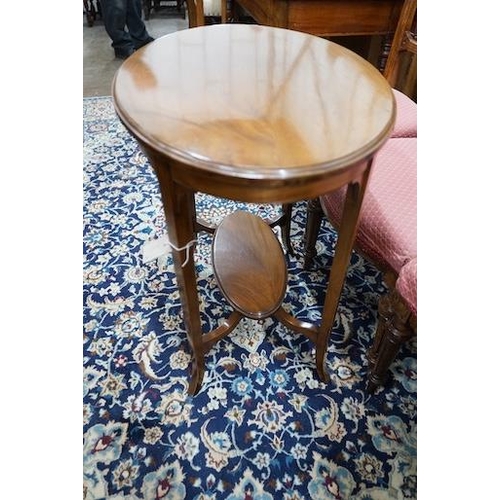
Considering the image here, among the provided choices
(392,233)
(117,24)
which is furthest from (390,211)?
(117,24)

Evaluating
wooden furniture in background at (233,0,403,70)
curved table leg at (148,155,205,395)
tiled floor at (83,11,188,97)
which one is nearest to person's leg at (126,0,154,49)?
tiled floor at (83,11,188,97)

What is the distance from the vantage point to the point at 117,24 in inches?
109

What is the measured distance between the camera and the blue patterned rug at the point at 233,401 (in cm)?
85

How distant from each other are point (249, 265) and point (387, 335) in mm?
404

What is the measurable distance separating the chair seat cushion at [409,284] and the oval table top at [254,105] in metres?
0.29

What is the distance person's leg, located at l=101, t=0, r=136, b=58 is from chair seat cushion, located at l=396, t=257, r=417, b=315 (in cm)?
294

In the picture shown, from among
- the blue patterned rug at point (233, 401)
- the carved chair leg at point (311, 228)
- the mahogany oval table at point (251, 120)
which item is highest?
the mahogany oval table at point (251, 120)

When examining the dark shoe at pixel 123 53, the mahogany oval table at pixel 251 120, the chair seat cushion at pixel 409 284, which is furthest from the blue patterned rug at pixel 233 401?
the dark shoe at pixel 123 53

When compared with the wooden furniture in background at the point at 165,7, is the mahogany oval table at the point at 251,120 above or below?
above

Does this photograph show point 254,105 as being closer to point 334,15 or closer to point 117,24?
point 334,15

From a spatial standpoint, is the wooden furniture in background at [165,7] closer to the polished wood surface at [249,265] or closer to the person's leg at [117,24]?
the person's leg at [117,24]

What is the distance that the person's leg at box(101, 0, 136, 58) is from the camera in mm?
2676

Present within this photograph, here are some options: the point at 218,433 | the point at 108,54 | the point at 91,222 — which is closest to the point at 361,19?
the point at 91,222

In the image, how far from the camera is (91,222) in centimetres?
149
